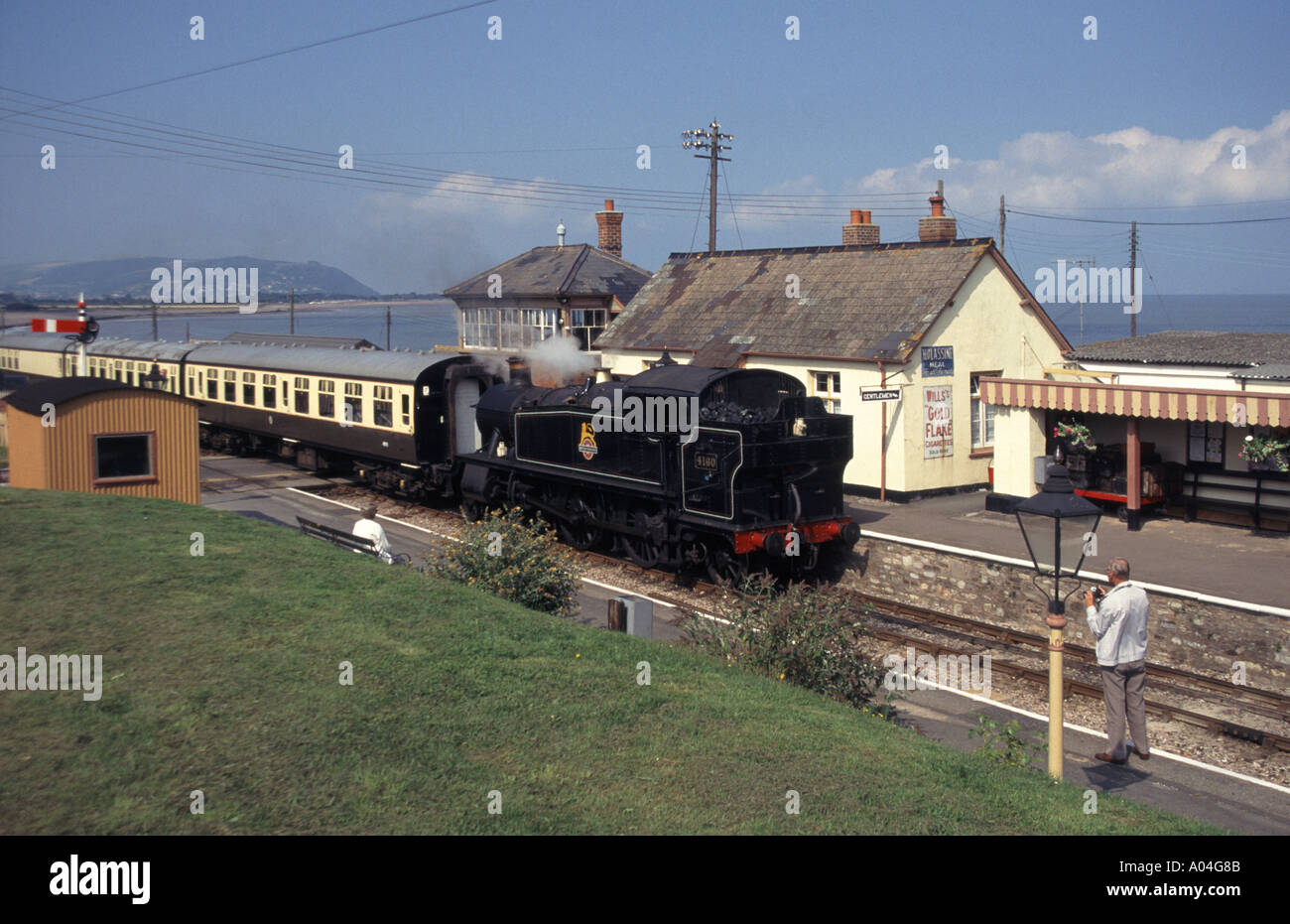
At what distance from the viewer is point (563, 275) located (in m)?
35.7

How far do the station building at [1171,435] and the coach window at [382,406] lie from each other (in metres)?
12.9

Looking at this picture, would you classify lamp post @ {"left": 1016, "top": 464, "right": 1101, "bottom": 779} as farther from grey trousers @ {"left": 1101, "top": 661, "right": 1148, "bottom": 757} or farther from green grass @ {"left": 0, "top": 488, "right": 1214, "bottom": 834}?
grey trousers @ {"left": 1101, "top": 661, "right": 1148, "bottom": 757}

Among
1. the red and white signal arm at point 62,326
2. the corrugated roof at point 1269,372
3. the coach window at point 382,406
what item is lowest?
the coach window at point 382,406

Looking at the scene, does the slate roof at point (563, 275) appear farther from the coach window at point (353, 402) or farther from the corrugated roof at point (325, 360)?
the coach window at point (353, 402)

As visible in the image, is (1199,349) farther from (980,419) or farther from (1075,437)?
(1075,437)

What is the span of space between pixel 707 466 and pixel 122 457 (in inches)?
371

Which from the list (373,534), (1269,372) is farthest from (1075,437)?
(373,534)

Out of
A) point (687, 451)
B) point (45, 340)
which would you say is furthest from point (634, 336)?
point (45, 340)

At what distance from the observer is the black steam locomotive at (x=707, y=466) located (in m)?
15.7

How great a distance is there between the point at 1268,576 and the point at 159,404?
17284 millimetres

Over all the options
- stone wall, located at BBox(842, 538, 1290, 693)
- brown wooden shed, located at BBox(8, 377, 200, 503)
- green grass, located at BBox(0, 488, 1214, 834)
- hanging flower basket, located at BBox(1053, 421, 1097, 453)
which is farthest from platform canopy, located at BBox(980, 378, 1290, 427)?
brown wooden shed, located at BBox(8, 377, 200, 503)

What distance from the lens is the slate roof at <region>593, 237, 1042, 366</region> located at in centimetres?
2291

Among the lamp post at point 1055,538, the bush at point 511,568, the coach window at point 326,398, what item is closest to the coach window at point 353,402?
the coach window at point 326,398
